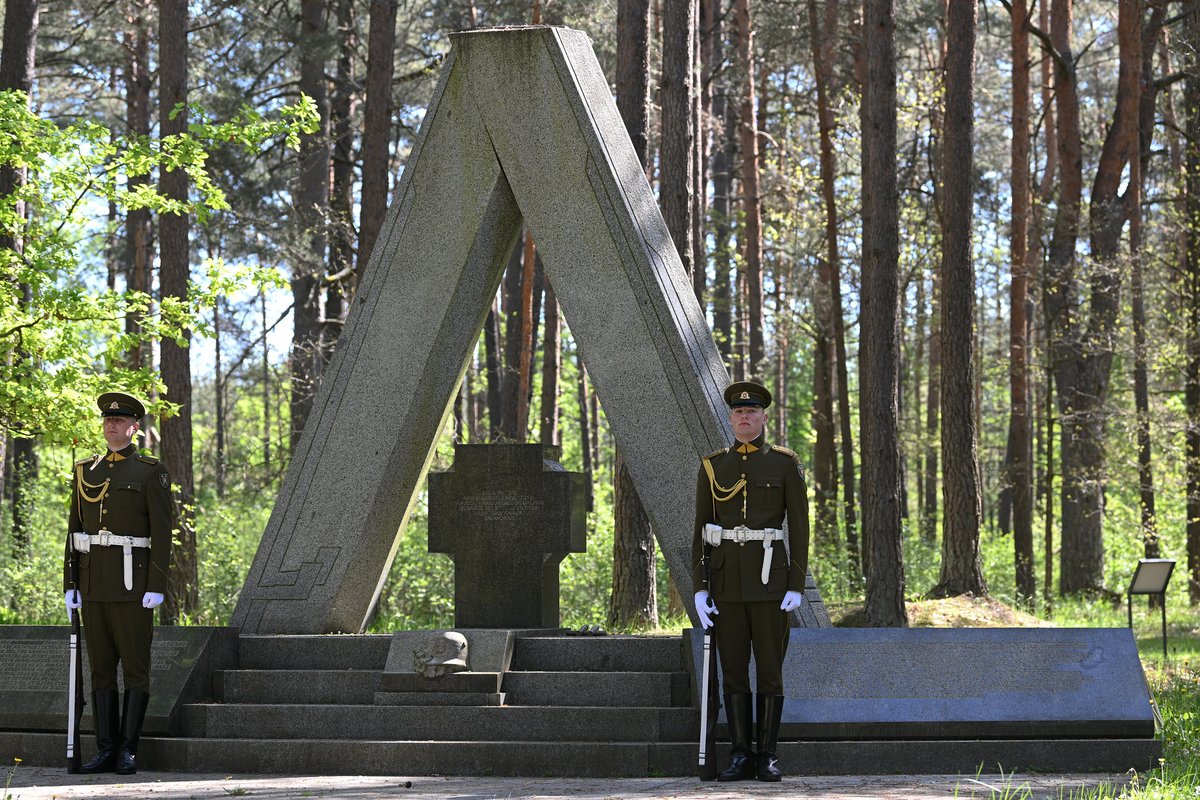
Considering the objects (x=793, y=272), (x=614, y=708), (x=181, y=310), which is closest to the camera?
(x=614, y=708)

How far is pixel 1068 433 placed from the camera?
830 inches

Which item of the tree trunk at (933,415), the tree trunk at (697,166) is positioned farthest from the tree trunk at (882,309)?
the tree trunk at (933,415)

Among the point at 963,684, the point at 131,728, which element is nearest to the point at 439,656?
the point at 131,728

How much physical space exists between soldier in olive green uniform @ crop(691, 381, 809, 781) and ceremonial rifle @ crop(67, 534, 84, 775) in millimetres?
3317

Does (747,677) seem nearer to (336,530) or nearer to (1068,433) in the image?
(336,530)

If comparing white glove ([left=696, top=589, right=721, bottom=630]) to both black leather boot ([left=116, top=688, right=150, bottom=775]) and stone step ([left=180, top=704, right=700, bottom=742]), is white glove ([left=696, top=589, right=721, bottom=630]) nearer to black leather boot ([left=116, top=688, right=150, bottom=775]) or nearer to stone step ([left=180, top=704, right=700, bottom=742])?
stone step ([left=180, top=704, right=700, bottom=742])

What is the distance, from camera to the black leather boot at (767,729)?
676cm

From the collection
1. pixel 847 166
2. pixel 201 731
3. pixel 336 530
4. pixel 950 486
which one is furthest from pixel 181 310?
pixel 847 166

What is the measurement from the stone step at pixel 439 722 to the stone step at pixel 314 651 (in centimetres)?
64

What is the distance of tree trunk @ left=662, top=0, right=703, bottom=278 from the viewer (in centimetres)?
1380

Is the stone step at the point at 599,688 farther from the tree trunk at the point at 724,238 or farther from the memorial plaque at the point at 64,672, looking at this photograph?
the tree trunk at the point at 724,238

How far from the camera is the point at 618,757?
7.22 m

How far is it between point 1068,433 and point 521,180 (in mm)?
13962

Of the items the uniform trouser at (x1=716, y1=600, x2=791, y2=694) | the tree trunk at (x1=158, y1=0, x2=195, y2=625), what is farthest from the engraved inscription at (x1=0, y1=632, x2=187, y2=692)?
the tree trunk at (x1=158, y1=0, x2=195, y2=625)
